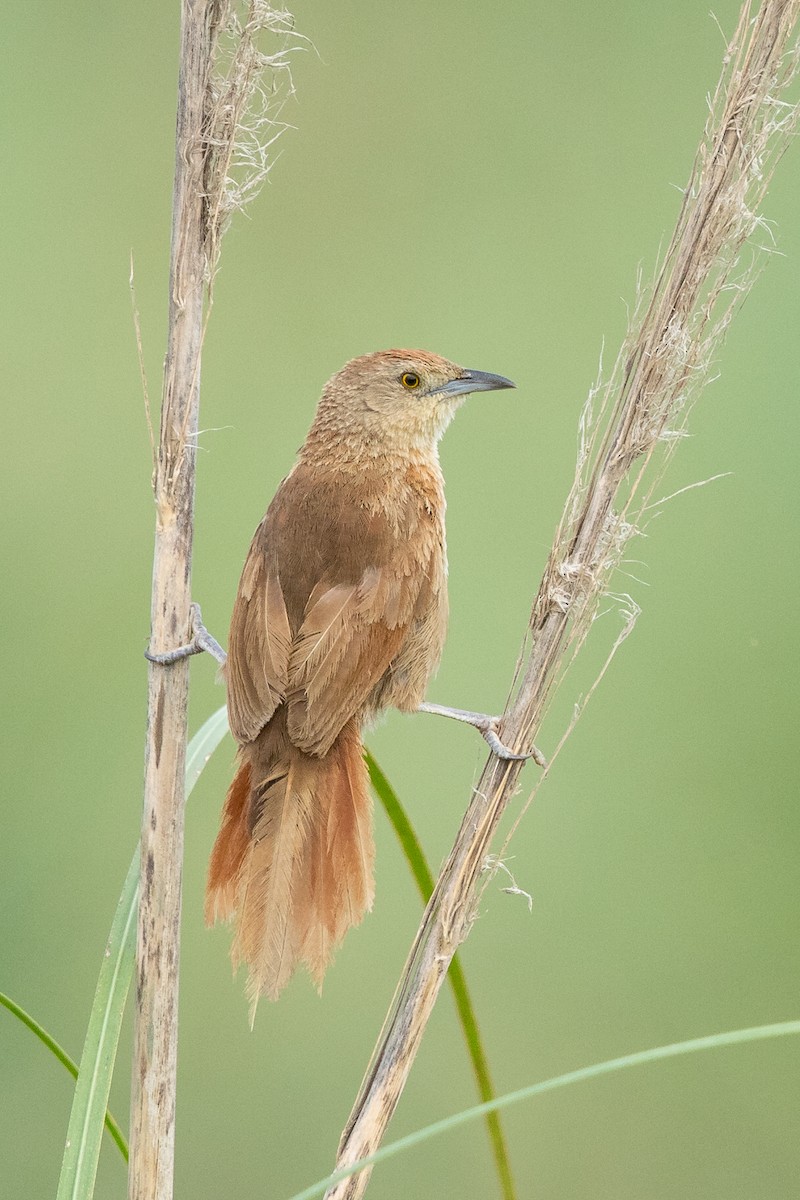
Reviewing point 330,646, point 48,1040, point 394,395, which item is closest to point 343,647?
point 330,646

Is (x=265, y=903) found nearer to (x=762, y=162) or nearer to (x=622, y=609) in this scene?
(x=622, y=609)

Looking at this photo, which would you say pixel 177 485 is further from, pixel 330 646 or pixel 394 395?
pixel 394 395

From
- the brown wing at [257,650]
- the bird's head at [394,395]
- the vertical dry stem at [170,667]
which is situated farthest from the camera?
the bird's head at [394,395]

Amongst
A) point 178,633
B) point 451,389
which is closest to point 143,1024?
point 178,633

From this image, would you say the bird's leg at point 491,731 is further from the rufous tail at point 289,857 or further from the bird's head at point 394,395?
the bird's head at point 394,395

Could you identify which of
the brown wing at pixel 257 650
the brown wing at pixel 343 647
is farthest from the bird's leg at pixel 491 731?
the brown wing at pixel 257 650
